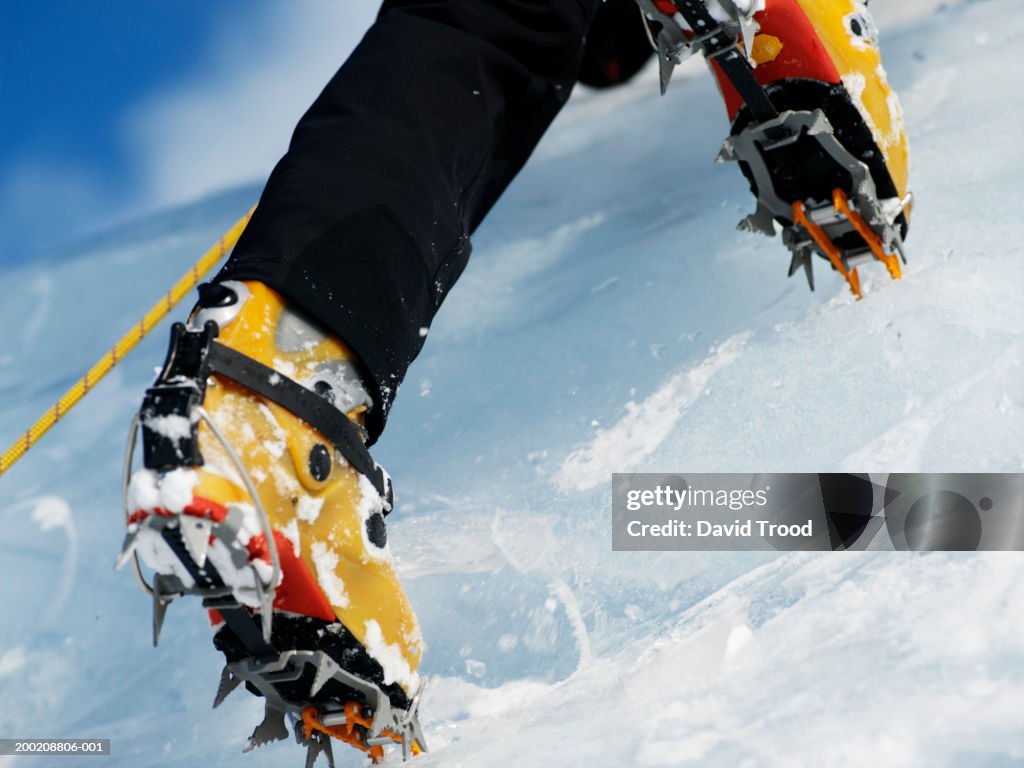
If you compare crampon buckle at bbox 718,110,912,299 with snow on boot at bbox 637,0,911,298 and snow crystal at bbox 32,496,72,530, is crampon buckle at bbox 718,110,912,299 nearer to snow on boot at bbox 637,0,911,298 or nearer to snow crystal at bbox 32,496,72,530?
snow on boot at bbox 637,0,911,298

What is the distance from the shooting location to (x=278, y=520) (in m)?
0.67

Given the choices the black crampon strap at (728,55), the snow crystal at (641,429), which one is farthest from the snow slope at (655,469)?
the black crampon strap at (728,55)

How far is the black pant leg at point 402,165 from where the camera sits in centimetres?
75

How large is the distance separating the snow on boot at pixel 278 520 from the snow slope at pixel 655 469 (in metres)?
0.08

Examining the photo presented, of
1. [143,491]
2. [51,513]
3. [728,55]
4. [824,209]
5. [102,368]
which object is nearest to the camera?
[143,491]

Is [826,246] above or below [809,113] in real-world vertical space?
below

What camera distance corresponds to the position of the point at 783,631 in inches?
27.1

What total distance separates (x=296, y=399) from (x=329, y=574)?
110mm

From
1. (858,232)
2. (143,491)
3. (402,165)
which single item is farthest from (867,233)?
(143,491)

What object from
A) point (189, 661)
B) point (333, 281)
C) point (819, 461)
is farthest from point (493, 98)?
point (189, 661)

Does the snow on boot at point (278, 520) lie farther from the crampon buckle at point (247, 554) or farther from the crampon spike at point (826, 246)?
the crampon spike at point (826, 246)

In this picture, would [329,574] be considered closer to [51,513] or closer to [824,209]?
[824,209]

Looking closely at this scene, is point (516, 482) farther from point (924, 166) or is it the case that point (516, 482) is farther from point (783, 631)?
point (924, 166)

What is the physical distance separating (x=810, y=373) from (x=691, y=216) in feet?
1.78
